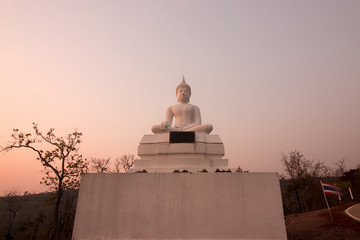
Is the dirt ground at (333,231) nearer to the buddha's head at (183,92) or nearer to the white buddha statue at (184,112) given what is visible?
the white buddha statue at (184,112)

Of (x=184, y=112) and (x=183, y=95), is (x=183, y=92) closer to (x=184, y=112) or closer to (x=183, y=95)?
(x=183, y=95)

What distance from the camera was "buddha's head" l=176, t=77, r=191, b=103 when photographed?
974cm

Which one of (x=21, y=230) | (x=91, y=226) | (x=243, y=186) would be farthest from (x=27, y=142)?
(x=21, y=230)

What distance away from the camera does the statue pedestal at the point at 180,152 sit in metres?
6.89

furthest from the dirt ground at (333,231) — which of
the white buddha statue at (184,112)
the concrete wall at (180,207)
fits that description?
the white buddha statue at (184,112)

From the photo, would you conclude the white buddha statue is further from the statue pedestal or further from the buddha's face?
the statue pedestal

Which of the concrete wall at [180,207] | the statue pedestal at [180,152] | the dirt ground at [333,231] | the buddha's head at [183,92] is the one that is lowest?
the dirt ground at [333,231]

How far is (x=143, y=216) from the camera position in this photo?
16.5 feet

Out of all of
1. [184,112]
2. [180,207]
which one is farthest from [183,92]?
[180,207]

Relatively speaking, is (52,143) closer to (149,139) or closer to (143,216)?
(149,139)

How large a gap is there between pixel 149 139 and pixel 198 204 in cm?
316

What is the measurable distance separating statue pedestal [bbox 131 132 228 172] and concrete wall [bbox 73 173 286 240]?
56.6 inches

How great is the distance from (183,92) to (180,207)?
5610 millimetres

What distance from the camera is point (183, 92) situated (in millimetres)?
9742
